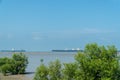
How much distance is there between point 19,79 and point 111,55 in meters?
44.3

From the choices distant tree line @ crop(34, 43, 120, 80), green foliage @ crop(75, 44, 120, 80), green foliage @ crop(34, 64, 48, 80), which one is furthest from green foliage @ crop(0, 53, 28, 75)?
green foliage @ crop(75, 44, 120, 80)

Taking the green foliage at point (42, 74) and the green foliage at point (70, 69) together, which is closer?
the green foliage at point (70, 69)

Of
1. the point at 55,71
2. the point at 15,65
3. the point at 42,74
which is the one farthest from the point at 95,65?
the point at 15,65

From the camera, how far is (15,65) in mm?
98750

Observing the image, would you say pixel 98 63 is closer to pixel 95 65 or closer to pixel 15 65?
pixel 95 65

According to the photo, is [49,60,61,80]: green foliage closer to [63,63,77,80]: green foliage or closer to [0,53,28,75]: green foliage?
[63,63,77,80]: green foliage

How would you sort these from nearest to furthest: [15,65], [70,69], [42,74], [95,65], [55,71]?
[95,65] < [70,69] < [55,71] < [42,74] < [15,65]

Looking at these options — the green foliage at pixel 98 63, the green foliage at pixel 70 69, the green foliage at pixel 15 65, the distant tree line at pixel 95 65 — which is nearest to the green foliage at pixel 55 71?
the distant tree line at pixel 95 65

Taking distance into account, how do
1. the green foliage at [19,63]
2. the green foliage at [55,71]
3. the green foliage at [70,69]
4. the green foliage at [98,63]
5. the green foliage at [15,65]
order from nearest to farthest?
the green foliage at [98,63] < the green foliage at [70,69] < the green foliage at [55,71] < the green foliage at [15,65] < the green foliage at [19,63]

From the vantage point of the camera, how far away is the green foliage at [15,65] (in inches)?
3880

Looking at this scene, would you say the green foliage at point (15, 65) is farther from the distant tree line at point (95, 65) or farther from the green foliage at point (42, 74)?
the distant tree line at point (95, 65)

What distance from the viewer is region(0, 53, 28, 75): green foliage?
98.6 meters

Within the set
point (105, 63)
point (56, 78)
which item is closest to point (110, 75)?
point (105, 63)

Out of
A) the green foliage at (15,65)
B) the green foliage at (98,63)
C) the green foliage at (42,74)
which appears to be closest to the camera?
the green foliage at (98,63)
